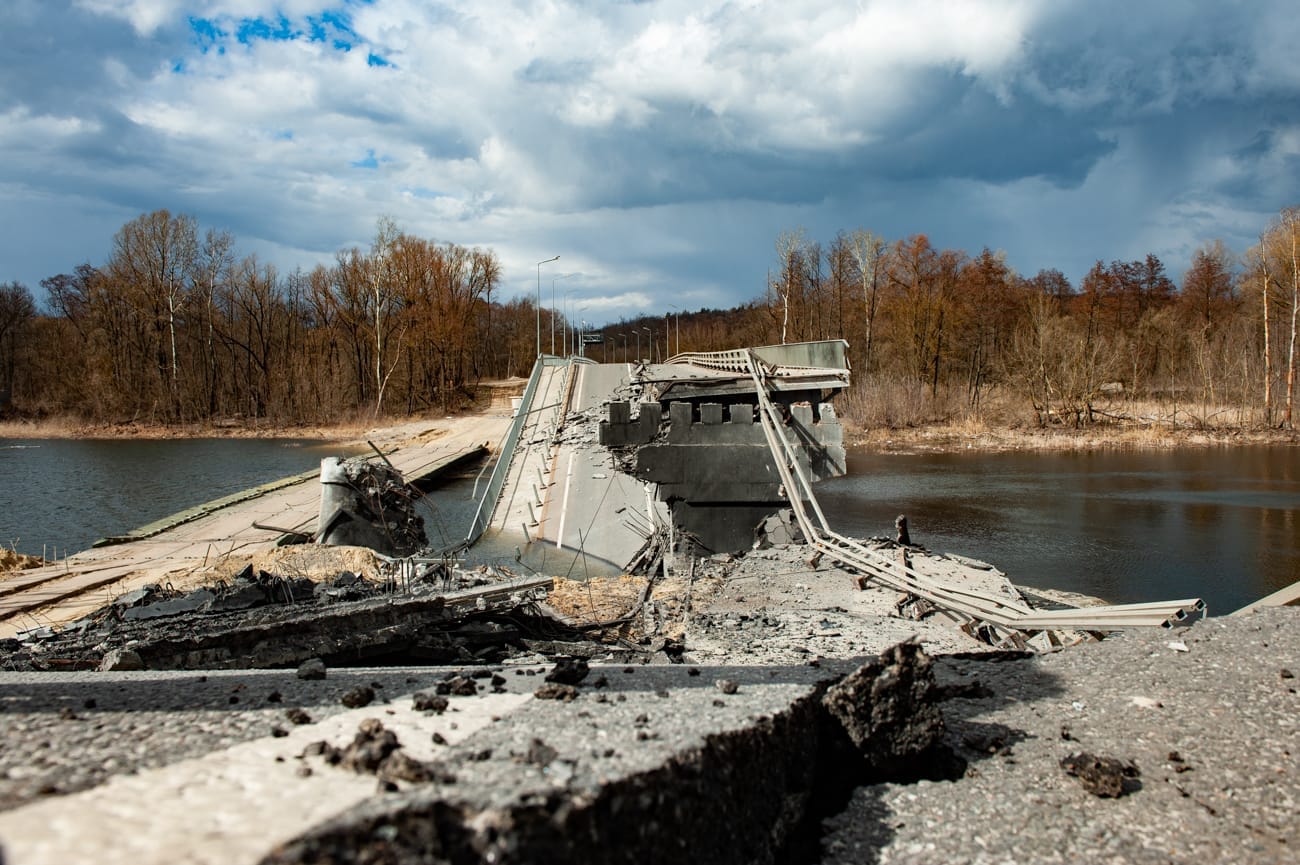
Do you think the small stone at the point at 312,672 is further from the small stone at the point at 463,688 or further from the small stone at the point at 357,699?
the small stone at the point at 463,688

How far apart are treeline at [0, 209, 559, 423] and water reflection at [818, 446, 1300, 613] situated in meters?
39.0

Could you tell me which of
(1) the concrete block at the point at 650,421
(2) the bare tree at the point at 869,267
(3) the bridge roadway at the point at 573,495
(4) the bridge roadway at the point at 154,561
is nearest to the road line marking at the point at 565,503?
(3) the bridge roadway at the point at 573,495

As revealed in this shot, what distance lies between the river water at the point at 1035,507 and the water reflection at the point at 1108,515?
1.8 inches

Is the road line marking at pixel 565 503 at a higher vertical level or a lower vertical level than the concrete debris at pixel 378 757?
lower

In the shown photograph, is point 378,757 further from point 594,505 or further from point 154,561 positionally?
point 154,561

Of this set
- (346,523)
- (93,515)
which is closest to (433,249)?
(93,515)

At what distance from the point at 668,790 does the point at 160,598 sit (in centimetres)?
697

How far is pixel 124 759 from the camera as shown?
2525 mm

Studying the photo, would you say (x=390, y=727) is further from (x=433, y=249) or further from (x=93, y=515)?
(x=433, y=249)

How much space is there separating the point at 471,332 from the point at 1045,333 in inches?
1583

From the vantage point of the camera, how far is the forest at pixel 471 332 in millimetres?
42438

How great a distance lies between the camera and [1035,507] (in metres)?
21.7

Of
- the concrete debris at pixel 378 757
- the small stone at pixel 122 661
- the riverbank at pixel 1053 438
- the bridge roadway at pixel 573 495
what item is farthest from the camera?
the riverbank at pixel 1053 438

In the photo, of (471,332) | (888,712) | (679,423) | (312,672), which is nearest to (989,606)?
(888,712)
